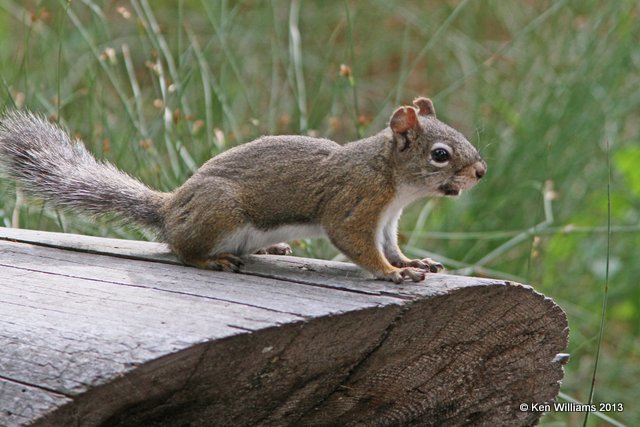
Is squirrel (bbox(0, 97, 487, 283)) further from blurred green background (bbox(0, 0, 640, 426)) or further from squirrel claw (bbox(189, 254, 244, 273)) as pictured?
blurred green background (bbox(0, 0, 640, 426))

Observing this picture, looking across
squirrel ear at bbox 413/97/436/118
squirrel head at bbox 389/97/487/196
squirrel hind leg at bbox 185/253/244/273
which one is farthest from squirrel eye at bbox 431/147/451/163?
squirrel hind leg at bbox 185/253/244/273

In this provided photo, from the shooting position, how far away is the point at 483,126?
3.25 m

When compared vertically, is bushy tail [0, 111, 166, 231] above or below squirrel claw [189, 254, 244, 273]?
above

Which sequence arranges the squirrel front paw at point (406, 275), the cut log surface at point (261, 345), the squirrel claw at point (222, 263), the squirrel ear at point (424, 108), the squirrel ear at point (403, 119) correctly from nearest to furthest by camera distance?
the cut log surface at point (261, 345) → the squirrel front paw at point (406, 275) → the squirrel claw at point (222, 263) → the squirrel ear at point (403, 119) → the squirrel ear at point (424, 108)

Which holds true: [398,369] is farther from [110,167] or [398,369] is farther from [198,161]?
[198,161]

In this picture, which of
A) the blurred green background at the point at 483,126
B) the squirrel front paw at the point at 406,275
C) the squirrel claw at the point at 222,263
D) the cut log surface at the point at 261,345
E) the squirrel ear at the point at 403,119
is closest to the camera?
the cut log surface at the point at 261,345

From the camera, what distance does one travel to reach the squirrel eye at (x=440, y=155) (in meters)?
2.62

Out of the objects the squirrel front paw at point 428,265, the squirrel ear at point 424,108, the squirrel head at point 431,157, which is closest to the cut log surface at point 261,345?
the squirrel front paw at point 428,265

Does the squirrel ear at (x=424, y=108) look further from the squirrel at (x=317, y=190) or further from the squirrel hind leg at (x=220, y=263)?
the squirrel hind leg at (x=220, y=263)

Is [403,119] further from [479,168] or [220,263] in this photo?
[220,263]

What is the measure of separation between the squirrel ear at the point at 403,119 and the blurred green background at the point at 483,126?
2.20 feet

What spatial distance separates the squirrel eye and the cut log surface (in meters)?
0.41

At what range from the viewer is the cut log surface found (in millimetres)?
1653

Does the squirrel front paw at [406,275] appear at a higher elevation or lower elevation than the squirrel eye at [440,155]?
lower
